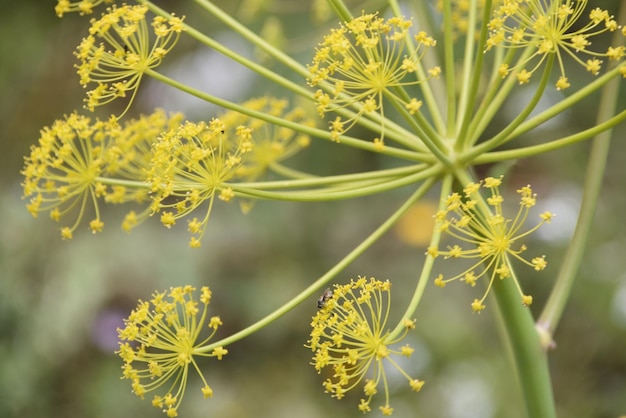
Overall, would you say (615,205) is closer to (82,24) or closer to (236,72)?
(236,72)

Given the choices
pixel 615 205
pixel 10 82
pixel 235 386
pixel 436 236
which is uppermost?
pixel 10 82

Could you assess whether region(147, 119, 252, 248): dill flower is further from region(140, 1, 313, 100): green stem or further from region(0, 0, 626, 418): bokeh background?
region(0, 0, 626, 418): bokeh background

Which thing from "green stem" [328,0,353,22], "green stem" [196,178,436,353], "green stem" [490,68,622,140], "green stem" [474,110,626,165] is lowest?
"green stem" [196,178,436,353]

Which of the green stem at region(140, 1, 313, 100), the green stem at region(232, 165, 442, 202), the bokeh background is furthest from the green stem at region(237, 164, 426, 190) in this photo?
the bokeh background

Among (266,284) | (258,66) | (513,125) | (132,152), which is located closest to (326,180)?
(258,66)

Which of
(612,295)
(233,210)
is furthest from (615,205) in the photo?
(233,210)
